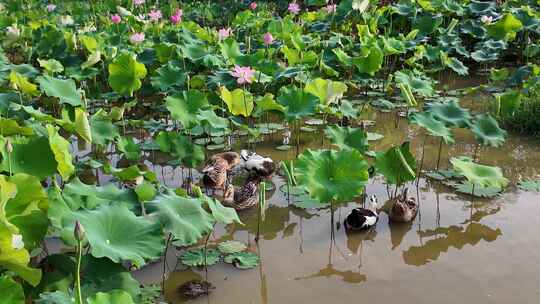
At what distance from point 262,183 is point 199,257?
0.43 m

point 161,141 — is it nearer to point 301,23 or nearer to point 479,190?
point 479,190

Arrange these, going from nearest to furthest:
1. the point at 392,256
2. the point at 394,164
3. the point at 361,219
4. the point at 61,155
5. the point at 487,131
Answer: the point at 61,155, the point at 392,256, the point at 361,219, the point at 394,164, the point at 487,131

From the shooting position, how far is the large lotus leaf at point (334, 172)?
270 centimetres

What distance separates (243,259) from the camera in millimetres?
2652

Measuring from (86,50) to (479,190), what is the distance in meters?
3.47

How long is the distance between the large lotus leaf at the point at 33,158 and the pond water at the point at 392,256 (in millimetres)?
585

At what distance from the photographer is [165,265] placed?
262 cm

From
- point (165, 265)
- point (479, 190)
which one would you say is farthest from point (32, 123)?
point (479, 190)

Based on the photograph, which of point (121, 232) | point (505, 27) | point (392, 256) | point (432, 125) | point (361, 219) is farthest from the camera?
point (505, 27)

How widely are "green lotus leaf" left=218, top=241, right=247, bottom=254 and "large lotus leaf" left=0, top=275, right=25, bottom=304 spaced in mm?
1081

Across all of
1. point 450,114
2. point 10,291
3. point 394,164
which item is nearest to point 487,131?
point 450,114

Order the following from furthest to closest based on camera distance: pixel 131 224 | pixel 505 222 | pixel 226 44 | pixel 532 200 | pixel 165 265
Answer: pixel 226 44, pixel 532 200, pixel 505 222, pixel 165 265, pixel 131 224

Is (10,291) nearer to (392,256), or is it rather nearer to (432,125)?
(392,256)

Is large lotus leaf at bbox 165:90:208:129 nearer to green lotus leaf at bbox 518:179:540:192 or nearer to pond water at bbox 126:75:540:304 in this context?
pond water at bbox 126:75:540:304
